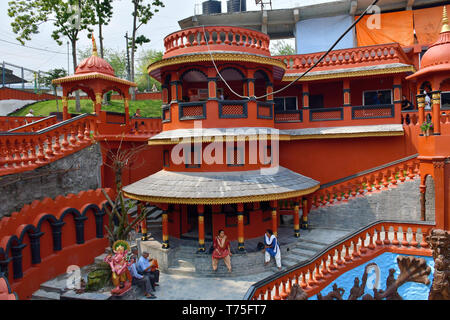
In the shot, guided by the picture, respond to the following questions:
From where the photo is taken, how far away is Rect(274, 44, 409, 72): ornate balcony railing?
15.5 m

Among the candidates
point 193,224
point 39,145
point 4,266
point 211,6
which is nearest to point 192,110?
point 193,224

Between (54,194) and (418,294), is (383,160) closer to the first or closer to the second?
(418,294)

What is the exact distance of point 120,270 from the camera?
945 centimetres

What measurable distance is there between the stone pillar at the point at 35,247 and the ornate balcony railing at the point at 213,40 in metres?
8.99

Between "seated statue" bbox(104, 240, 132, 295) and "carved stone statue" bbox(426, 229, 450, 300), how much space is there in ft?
27.1

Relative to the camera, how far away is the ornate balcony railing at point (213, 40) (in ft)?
42.9

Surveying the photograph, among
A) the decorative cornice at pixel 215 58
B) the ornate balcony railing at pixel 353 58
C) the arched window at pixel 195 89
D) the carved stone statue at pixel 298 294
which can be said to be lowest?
the carved stone statue at pixel 298 294

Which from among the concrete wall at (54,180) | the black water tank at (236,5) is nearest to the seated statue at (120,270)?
the concrete wall at (54,180)

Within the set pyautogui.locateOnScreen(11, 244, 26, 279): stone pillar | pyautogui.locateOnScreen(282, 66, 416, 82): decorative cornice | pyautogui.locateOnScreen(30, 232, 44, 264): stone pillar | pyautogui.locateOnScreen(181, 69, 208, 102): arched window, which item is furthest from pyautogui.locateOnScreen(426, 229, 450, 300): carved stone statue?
pyautogui.locateOnScreen(181, 69, 208, 102): arched window

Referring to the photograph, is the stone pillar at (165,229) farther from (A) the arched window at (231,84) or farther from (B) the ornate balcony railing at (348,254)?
(A) the arched window at (231,84)

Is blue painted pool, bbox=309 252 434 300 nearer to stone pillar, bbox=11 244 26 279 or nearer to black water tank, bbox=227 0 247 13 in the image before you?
stone pillar, bbox=11 244 26 279

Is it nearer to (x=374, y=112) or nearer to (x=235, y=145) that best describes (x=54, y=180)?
(x=235, y=145)

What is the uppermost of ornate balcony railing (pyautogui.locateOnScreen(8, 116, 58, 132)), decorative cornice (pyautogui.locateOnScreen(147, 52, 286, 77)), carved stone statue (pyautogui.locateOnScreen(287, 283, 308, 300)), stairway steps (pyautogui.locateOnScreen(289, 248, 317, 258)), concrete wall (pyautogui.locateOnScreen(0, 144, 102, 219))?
decorative cornice (pyautogui.locateOnScreen(147, 52, 286, 77))

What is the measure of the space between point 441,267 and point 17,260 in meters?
11.3
